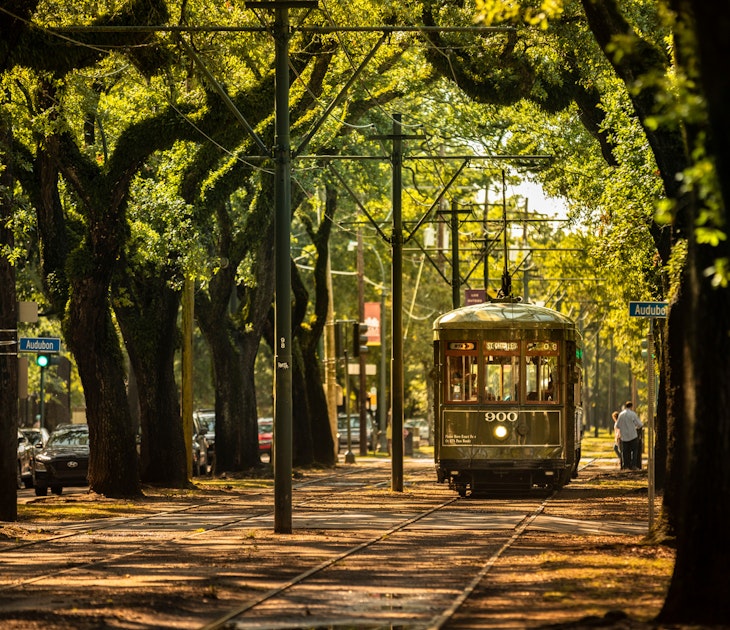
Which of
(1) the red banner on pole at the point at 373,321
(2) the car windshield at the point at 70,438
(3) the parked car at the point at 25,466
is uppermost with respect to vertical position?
(1) the red banner on pole at the point at 373,321

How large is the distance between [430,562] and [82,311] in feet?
43.7

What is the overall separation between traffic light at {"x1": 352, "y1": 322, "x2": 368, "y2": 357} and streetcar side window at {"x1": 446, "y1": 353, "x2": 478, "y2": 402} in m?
20.0

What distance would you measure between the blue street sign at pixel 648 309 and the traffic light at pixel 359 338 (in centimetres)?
3088

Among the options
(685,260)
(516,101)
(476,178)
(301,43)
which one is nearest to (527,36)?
(516,101)

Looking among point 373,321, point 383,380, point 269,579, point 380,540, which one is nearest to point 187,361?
point 380,540

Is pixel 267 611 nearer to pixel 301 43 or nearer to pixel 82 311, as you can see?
pixel 82 311

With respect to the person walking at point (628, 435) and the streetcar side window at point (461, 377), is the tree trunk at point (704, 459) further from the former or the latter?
the person walking at point (628, 435)

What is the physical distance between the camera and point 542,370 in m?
29.9

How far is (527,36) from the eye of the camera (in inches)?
1136

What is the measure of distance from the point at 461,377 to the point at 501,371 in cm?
72

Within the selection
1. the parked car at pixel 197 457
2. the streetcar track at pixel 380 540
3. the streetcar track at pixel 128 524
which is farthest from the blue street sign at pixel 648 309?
the parked car at pixel 197 457

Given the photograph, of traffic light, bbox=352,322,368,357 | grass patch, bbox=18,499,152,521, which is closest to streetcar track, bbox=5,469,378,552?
grass patch, bbox=18,499,152,521

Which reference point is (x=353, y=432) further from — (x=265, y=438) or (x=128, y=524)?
(x=128, y=524)

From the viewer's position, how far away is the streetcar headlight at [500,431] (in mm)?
29750
